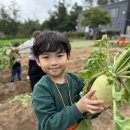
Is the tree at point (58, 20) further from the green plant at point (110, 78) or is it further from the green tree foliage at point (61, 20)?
the green plant at point (110, 78)

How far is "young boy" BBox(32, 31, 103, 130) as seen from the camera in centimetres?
196

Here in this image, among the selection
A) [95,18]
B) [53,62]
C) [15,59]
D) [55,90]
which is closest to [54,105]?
[55,90]

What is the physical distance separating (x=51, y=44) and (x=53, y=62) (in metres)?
0.13

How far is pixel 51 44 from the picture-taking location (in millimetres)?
2129

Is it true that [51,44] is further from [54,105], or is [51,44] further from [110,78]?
[110,78]

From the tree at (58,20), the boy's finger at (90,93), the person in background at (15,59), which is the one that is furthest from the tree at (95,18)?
the boy's finger at (90,93)

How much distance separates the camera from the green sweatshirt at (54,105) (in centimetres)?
196

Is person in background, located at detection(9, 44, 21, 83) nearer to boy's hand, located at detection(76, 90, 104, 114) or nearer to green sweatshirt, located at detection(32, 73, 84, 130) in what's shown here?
green sweatshirt, located at detection(32, 73, 84, 130)

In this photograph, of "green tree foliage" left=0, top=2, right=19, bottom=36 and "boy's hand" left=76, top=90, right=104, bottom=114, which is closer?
"boy's hand" left=76, top=90, right=104, bottom=114

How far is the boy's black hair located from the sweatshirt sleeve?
0.81ft

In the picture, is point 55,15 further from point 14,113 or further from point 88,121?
point 88,121

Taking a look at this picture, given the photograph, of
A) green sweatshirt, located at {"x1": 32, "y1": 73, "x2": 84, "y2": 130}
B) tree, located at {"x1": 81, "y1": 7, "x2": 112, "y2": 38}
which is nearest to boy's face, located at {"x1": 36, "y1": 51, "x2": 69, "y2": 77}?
green sweatshirt, located at {"x1": 32, "y1": 73, "x2": 84, "y2": 130}

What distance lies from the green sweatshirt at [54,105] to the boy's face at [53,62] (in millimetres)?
111

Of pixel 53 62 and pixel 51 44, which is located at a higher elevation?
pixel 51 44
